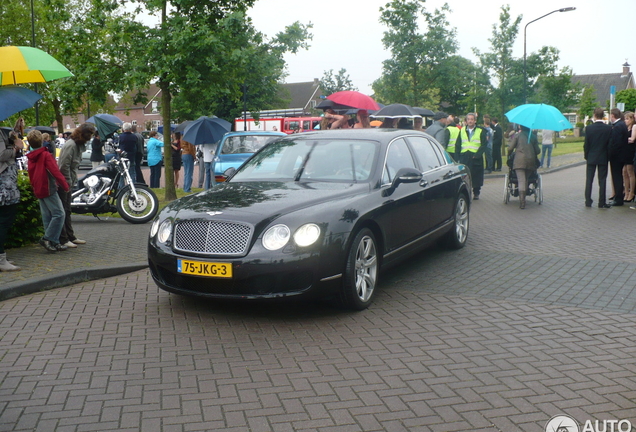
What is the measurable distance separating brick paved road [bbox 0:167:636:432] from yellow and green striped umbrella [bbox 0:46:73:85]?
267 centimetres

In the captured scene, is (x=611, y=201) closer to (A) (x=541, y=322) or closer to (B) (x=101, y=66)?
(A) (x=541, y=322)

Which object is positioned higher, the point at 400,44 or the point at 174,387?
the point at 400,44

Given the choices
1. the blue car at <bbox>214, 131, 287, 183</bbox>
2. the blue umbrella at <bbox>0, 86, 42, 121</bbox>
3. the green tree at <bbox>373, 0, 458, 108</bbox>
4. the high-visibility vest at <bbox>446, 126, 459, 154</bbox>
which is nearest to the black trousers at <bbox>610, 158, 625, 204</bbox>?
the high-visibility vest at <bbox>446, 126, 459, 154</bbox>

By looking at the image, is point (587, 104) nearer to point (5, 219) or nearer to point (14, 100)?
point (14, 100)

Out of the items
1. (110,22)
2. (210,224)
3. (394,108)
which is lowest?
(210,224)

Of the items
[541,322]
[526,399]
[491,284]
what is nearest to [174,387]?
[526,399]

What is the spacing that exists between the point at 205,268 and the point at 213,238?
0.26 m

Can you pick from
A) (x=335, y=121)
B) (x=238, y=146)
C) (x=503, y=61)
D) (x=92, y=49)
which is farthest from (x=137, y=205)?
(x=503, y=61)

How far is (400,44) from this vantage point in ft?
114

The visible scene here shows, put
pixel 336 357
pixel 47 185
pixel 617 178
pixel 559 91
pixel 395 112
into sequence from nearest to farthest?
1. pixel 336 357
2. pixel 47 185
3. pixel 617 178
4. pixel 395 112
5. pixel 559 91

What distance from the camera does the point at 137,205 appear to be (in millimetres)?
11273

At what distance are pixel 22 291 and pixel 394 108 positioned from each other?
12.8 m

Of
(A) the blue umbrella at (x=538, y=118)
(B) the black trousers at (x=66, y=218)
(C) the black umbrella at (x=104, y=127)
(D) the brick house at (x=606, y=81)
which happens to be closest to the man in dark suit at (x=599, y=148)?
(A) the blue umbrella at (x=538, y=118)

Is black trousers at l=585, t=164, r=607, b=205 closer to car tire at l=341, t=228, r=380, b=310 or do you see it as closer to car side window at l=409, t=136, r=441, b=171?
car side window at l=409, t=136, r=441, b=171
